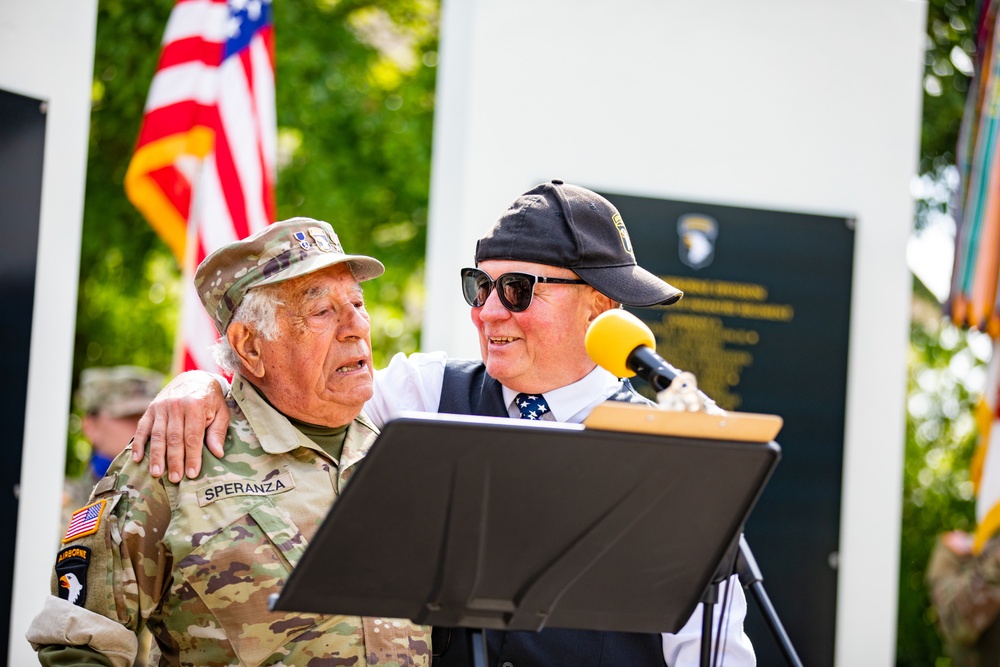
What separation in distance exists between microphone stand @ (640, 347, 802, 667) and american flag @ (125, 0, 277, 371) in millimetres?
3584

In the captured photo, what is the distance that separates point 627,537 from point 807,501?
153 inches

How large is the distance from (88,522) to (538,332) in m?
1.32

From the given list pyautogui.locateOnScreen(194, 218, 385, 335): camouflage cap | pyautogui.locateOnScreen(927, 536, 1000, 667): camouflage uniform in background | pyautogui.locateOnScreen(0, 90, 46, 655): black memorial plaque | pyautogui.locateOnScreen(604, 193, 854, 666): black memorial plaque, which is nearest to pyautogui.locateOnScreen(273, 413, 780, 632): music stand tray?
pyautogui.locateOnScreen(194, 218, 385, 335): camouflage cap

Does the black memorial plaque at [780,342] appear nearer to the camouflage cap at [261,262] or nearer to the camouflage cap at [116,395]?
the camouflage cap at [261,262]

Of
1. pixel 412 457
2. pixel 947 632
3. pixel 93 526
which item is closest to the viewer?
pixel 412 457

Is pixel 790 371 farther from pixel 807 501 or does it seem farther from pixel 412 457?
pixel 412 457

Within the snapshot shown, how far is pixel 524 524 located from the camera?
1.92 m

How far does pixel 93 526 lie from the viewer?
98.4 inches

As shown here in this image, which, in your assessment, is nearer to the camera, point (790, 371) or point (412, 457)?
point (412, 457)

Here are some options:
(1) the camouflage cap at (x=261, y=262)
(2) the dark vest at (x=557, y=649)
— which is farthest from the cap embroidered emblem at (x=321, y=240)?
(2) the dark vest at (x=557, y=649)

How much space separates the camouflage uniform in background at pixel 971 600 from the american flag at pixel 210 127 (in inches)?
198

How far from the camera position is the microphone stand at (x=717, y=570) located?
1911 mm

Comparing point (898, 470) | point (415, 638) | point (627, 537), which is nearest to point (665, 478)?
point (627, 537)

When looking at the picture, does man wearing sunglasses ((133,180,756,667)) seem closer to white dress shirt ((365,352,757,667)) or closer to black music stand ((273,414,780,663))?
white dress shirt ((365,352,757,667))
